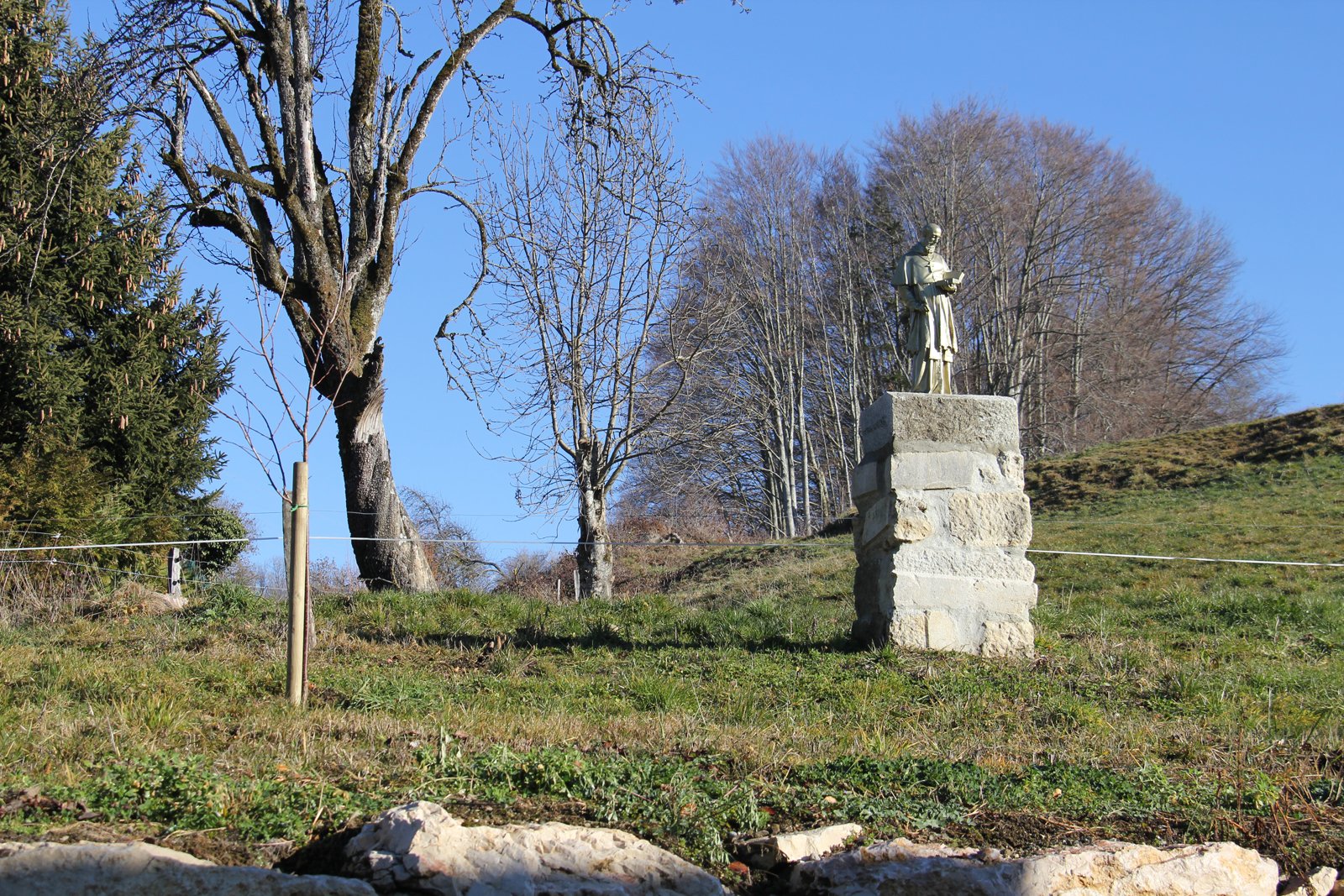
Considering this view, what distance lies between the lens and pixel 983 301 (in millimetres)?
33906

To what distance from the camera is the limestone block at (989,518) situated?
27.8 ft

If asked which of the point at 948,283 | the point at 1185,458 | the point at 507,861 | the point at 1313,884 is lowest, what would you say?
the point at 1313,884

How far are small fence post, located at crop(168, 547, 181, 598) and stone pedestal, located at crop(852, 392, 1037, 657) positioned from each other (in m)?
6.17

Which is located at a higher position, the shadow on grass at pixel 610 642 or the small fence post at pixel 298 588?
the small fence post at pixel 298 588

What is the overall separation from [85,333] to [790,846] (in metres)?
11.5

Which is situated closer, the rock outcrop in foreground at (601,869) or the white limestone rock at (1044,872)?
the rock outcrop in foreground at (601,869)

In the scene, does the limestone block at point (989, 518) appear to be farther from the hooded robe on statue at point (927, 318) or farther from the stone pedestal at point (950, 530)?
the hooded robe on statue at point (927, 318)

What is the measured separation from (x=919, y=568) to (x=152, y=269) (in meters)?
9.34

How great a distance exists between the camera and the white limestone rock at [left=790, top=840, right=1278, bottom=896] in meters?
3.56

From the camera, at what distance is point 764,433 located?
3234 centimetres

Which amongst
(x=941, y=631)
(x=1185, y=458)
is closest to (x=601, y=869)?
(x=941, y=631)

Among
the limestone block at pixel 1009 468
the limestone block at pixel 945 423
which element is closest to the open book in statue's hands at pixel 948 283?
the limestone block at pixel 945 423

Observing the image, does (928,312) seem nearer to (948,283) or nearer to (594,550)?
(948,283)

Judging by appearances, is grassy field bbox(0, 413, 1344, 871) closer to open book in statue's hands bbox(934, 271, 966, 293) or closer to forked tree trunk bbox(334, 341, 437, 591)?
forked tree trunk bbox(334, 341, 437, 591)
